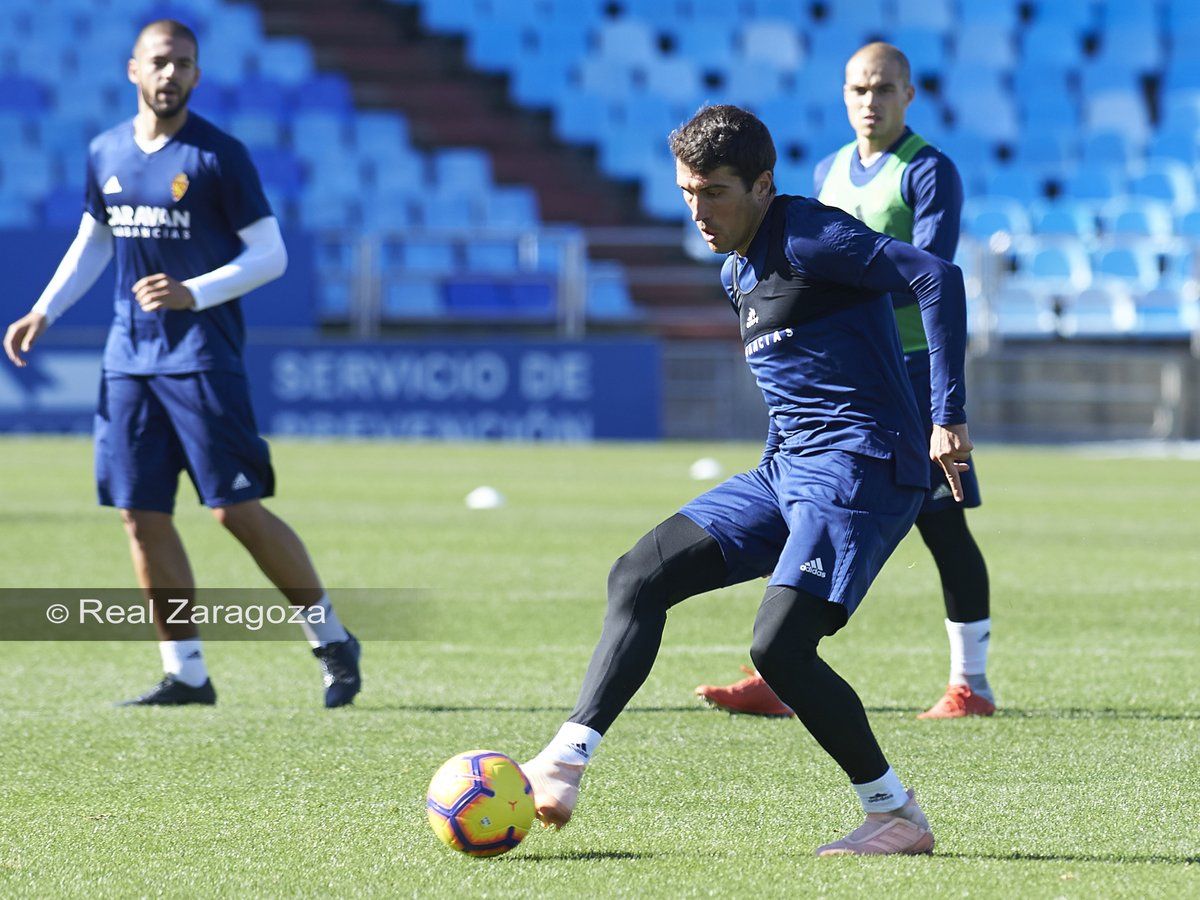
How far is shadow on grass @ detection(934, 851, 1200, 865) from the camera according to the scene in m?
3.88

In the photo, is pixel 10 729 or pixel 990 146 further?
pixel 990 146

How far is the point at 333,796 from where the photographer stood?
14.8 feet

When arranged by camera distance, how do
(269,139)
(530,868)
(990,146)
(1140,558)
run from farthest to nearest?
(990,146), (269,139), (1140,558), (530,868)

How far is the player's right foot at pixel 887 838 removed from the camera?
390 cm

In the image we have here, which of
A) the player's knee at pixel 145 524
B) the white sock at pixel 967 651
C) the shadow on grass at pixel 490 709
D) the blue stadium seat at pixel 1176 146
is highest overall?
the blue stadium seat at pixel 1176 146

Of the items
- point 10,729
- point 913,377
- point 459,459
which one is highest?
point 913,377

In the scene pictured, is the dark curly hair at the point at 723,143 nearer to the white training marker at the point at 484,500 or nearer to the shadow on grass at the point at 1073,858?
the shadow on grass at the point at 1073,858

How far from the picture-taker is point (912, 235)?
5.64 m

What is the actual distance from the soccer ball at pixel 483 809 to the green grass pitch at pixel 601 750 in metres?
0.05


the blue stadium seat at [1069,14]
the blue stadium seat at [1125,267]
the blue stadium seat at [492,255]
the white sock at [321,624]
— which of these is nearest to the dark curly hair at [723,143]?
the white sock at [321,624]

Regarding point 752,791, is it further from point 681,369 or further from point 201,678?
point 681,369

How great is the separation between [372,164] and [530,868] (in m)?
21.6

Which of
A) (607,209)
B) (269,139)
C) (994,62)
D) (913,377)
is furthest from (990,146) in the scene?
(913,377)

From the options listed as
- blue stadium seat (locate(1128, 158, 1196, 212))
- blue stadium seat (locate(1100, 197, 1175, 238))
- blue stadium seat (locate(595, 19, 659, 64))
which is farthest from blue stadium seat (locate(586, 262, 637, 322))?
blue stadium seat (locate(1128, 158, 1196, 212))
